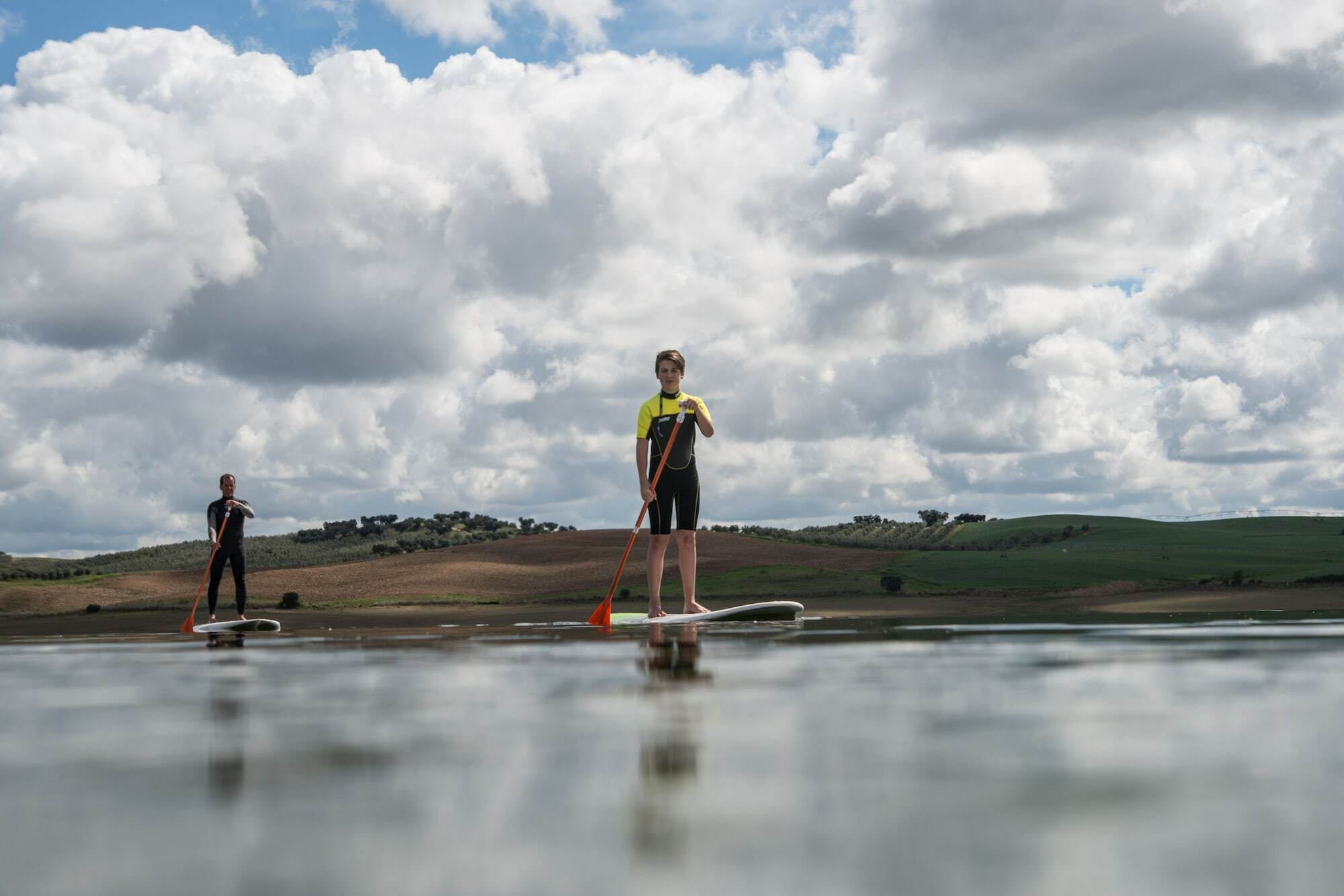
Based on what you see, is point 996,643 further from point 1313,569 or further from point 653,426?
point 1313,569

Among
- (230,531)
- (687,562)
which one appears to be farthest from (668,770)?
(230,531)

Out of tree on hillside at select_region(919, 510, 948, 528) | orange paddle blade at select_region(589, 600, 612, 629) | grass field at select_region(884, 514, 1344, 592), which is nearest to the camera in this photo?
orange paddle blade at select_region(589, 600, 612, 629)

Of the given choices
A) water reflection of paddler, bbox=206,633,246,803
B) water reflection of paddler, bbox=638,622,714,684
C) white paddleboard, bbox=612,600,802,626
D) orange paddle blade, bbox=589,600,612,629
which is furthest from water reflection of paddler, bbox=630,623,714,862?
white paddleboard, bbox=612,600,802,626

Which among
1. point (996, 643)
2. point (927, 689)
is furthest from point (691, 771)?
point (996, 643)

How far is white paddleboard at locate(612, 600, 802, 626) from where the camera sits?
13578 mm

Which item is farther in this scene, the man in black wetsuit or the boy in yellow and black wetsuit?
the man in black wetsuit

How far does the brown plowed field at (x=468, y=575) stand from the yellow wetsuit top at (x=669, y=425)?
15.8m

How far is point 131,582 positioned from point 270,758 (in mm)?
35229

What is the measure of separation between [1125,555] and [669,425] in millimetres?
30460

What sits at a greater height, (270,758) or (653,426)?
(653,426)

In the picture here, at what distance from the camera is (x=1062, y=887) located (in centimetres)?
240

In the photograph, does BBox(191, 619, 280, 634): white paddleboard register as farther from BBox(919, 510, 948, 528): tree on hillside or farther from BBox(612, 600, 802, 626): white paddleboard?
BBox(919, 510, 948, 528): tree on hillside

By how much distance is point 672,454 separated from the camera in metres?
14.1

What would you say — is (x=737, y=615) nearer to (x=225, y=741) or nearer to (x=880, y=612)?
(x=880, y=612)
